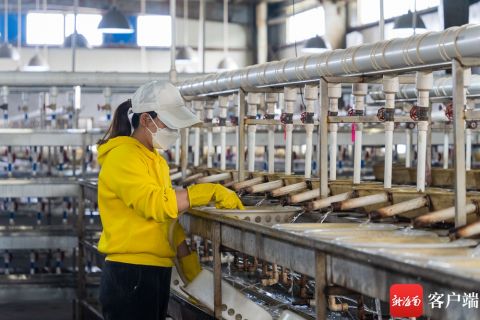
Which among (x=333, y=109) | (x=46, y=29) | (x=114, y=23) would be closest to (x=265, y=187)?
(x=333, y=109)

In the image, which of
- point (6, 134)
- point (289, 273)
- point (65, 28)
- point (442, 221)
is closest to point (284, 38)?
point (65, 28)

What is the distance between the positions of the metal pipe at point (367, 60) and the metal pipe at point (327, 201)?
1.86 ft

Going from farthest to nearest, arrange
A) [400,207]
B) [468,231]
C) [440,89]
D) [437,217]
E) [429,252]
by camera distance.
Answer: [440,89] → [400,207] → [437,217] → [468,231] → [429,252]

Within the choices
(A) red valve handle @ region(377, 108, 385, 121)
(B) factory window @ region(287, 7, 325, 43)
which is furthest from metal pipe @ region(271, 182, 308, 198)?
(B) factory window @ region(287, 7, 325, 43)

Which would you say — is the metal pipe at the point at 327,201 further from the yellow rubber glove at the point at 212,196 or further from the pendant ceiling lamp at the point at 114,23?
the pendant ceiling lamp at the point at 114,23

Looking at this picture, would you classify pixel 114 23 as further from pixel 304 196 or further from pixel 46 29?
pixel 304 196

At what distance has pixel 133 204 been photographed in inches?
149

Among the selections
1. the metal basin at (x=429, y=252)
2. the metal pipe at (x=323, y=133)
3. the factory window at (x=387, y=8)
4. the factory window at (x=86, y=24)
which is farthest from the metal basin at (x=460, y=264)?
the factory window at (x=86, y=24)

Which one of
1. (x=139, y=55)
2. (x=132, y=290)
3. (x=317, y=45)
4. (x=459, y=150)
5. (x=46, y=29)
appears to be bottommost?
(x=132, y=290)

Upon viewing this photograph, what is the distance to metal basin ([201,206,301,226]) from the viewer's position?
13.3 ft

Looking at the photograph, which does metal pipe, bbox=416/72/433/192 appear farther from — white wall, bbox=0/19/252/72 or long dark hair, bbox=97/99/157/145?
white wall, bbox=0/19/252/72

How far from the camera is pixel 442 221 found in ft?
11.1

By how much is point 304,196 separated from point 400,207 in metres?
0.81

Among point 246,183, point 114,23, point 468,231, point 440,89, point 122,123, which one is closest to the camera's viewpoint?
point 468,231
